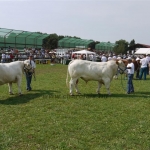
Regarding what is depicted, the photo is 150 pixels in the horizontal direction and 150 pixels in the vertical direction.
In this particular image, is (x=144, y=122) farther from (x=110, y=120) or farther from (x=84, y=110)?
(x=84, y=110)

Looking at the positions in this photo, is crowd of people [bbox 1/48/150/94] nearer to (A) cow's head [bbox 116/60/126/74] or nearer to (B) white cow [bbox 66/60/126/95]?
(A) cow's head [bbox 116/60/126/74]

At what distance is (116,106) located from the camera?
354 inches

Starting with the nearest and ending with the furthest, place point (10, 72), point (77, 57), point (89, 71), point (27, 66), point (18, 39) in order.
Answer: point (10, 72) < point (89, 71) < point (27, 66) < point (77, 57) < point (18, 39)

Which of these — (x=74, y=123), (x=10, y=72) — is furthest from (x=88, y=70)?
(x=74, y=123)

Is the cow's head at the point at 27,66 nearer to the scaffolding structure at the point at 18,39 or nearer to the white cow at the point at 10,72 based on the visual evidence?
the white cow at the point at 10,72

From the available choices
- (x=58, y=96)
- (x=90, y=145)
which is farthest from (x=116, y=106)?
(x=90, y=145)

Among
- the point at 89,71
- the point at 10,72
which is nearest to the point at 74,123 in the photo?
the point at 89,71

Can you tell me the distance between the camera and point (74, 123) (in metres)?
6.94

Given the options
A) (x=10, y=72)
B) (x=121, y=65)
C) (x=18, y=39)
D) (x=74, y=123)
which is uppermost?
(x=18, y=39)

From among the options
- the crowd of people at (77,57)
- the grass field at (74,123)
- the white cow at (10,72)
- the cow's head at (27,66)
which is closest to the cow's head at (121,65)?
the crowd of people at (77,57)

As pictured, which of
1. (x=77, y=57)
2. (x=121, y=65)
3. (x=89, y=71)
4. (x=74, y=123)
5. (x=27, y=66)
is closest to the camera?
(x=74, y=123)

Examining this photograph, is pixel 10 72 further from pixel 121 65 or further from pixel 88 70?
pixel 121 65

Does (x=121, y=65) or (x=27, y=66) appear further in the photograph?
(x=121, y=65)

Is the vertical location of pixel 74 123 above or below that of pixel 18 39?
below
